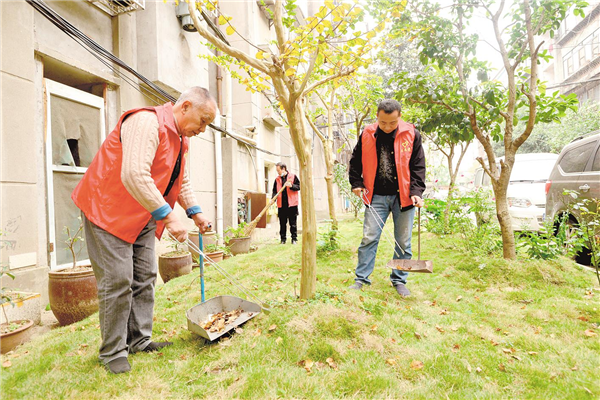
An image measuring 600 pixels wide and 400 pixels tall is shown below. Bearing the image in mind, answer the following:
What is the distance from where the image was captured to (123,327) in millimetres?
2273

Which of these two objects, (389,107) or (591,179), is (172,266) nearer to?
(389,107)

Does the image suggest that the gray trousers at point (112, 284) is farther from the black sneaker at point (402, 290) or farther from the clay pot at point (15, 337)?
the black sneaker at point (402, 290)

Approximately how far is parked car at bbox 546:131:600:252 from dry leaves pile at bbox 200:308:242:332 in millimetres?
4336

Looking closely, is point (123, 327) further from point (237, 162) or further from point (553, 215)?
point (237, 162)

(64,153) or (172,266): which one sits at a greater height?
(64,153)

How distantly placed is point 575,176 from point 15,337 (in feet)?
23.1

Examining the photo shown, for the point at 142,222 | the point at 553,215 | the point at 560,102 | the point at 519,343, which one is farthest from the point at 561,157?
the point at 142,222

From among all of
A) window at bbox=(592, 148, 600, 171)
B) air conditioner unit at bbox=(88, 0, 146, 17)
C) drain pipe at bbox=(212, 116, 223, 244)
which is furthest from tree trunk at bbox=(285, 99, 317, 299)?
drain pipe at bbox=(212, 116, 223, 244)

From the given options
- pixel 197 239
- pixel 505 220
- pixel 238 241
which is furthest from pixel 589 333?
pixel 238 241

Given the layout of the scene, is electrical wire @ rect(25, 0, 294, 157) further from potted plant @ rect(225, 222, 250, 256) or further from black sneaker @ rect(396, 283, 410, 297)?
black sneaker @ rect(396, 283, 410, 297)

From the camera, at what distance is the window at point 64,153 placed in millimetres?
4465

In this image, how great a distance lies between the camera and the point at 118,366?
7.25 ft

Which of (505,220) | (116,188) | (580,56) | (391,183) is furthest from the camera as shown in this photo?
(580,56)

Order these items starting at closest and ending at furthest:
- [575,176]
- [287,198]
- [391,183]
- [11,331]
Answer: [11,331] < [391,183] < [575,176] < [287,198]
